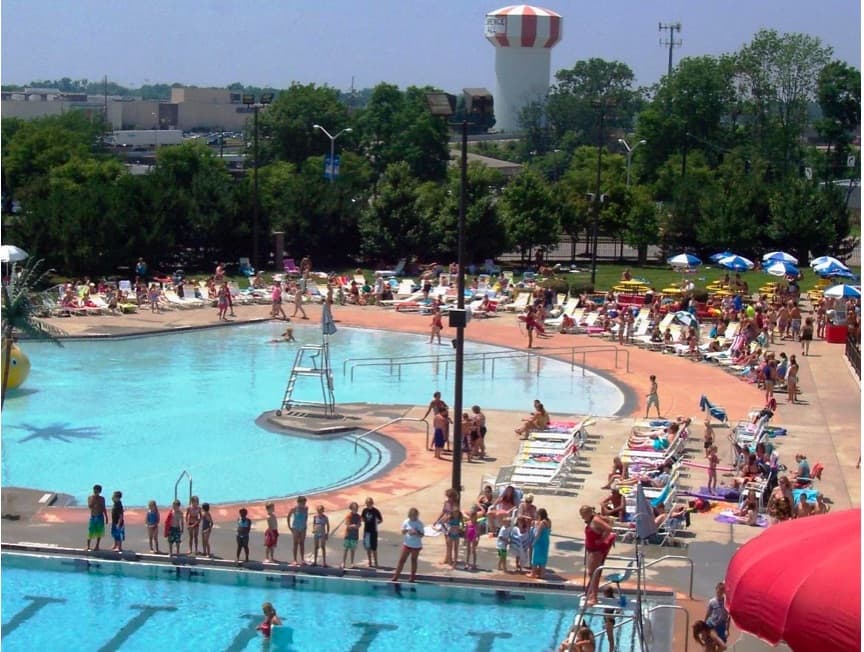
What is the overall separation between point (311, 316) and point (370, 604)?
74.4ft

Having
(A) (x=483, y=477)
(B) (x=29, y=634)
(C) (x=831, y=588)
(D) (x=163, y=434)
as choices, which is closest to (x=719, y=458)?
(A) (x=483, y=477)

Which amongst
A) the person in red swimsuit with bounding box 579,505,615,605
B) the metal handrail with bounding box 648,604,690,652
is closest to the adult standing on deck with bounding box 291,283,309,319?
the person in red swimsuit with bounding box 579,505,615,605

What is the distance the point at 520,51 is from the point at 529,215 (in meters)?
116

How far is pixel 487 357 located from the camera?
3341 cm

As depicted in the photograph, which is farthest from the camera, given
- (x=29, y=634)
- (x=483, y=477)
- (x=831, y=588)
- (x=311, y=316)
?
(x=311, y=316)

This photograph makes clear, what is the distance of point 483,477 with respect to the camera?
72.2ft

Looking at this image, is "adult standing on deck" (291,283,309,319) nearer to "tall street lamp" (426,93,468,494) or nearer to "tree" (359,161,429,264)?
"tree" (359,161,429,264)

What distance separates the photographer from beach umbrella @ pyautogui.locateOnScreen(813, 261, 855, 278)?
41.3 m

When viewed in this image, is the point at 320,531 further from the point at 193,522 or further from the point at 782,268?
the point at 782,268

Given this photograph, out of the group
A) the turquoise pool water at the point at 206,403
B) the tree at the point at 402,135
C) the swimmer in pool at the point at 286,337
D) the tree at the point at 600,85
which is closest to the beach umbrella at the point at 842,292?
the turquoise pool water at the point at 206,403

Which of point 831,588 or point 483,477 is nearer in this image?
point 831,588

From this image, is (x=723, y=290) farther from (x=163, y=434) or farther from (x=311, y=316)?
(x=163, y=434)

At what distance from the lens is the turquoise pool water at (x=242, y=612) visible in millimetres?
15859

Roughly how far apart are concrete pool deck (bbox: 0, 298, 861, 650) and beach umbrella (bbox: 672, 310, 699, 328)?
1.55m
